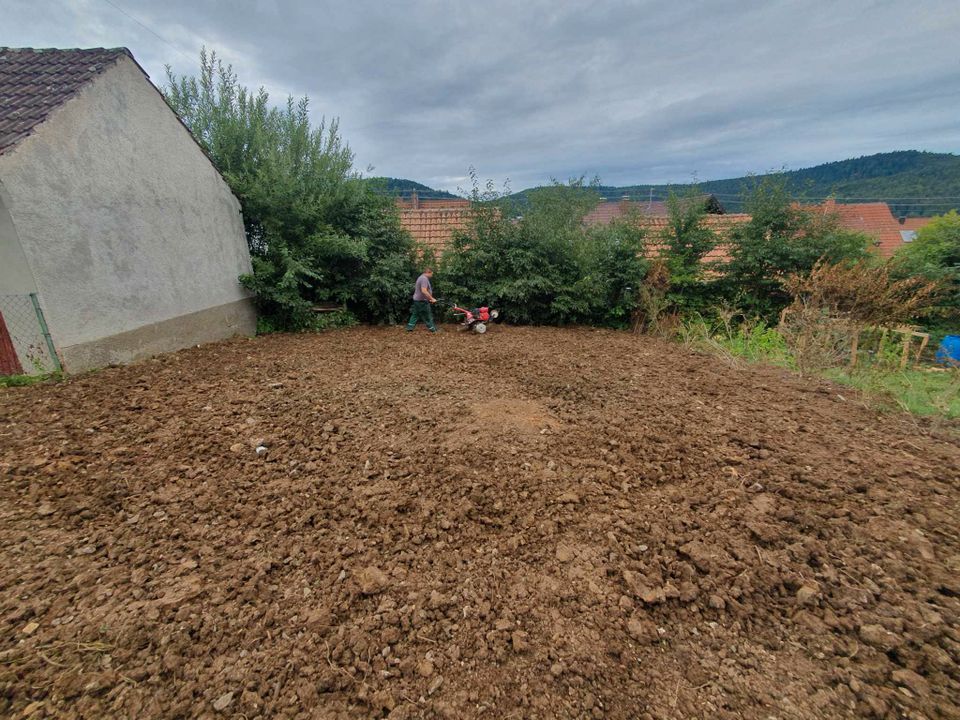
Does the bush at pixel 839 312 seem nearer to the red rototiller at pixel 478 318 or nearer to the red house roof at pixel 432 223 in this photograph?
the red rototiller at pixel 478 318

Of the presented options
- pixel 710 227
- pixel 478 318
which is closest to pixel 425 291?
pixel 478 318

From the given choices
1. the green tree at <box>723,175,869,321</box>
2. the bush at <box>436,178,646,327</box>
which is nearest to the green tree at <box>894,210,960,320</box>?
the green tree at <box>723,175,869,321</box>

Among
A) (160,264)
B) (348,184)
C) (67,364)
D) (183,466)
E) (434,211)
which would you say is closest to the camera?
(183,466)

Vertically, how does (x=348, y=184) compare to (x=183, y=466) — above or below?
above

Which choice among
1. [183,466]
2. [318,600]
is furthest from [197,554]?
[183,466]

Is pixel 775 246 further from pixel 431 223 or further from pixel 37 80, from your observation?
pixel 37 80

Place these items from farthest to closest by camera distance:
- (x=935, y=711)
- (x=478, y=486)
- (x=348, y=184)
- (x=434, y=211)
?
(x=434, y=211), (x=348, y=184), (x=478, y=486), (x=935, y=711)

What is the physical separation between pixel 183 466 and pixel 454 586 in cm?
248

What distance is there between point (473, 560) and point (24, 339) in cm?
590

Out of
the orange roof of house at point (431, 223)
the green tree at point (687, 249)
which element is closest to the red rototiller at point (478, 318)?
the orange roof of house at point (431, 223)

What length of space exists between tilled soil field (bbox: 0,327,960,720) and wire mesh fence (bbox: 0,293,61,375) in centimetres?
58

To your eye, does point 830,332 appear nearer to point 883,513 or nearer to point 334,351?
point 883,513

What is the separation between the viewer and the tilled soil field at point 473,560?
1.55 meters

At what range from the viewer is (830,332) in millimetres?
5000
